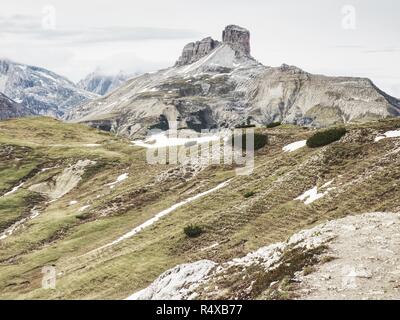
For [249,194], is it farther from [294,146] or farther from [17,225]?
[17,225]

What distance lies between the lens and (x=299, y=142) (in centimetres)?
6469

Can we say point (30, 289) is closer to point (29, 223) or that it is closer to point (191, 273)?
point (191, 273)

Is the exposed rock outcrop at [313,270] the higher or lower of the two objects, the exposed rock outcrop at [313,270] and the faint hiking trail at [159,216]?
the higher

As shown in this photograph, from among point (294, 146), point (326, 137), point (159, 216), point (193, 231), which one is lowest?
point (159, 216)

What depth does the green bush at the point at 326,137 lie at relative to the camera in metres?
56.1

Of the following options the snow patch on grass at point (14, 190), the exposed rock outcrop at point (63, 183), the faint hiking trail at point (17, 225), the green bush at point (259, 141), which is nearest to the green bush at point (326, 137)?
the green bush at point (259, 141)

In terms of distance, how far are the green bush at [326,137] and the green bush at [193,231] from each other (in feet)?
64.9

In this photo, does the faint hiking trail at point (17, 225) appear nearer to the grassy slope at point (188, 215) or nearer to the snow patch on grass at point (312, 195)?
the grassy slope at point (188, 215)

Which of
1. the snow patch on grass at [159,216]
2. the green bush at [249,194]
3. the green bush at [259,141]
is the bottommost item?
the snow patch on grass at [159,216]

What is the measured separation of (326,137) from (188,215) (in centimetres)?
1795

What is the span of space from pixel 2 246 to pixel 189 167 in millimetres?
25601

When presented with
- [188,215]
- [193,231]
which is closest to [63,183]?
[188,215]

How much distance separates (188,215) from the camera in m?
51.7

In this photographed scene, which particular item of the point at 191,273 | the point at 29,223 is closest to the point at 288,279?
the point at 191,273
